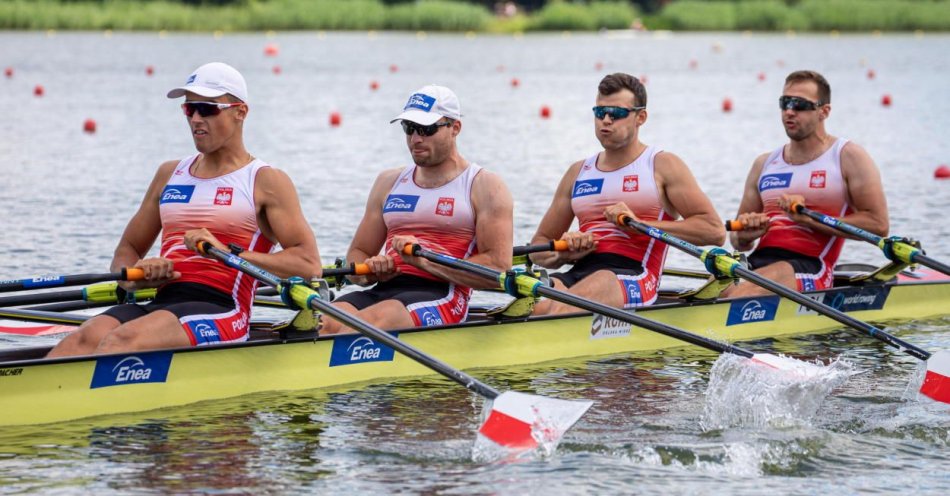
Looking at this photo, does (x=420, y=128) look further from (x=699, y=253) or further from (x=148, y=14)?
(x=148, y=14)

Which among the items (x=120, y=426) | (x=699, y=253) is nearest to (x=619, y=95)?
(x=699, y=253)

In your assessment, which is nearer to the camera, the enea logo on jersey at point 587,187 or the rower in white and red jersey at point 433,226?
the rower in white and red jersey at point 433,226

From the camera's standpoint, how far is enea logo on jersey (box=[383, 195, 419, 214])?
29.1ft

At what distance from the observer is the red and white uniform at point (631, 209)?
9.59 meters

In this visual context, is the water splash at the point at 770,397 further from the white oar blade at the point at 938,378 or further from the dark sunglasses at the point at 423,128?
the dark sunglasses at the point at 423,128

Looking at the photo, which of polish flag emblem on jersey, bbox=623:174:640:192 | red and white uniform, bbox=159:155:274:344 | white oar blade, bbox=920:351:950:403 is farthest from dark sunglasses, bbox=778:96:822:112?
red and white uniform, bbox=159:155:274:344

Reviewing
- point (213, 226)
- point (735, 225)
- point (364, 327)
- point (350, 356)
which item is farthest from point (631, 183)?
point (213, 226)

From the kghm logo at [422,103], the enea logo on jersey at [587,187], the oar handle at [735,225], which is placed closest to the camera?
the kghm logo at [422,103]

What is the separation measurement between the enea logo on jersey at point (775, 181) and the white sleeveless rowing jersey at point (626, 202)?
122 centimetres

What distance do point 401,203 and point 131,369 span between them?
2048 millimetres

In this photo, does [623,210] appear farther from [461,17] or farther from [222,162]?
[461,17]

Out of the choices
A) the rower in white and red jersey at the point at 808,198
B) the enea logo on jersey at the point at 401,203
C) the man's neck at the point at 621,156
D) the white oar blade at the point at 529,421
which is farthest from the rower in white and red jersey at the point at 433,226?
the rower in white and red jersey at the point at 808,198

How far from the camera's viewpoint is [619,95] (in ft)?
30.9

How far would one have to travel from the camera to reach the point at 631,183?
960 cm
